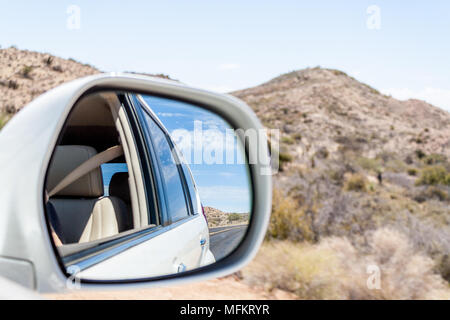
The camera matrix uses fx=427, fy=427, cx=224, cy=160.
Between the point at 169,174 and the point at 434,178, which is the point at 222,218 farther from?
the point at 434,178

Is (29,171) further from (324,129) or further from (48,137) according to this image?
(324,129)

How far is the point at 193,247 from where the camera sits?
98.2 inches

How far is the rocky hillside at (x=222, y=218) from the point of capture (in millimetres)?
2598

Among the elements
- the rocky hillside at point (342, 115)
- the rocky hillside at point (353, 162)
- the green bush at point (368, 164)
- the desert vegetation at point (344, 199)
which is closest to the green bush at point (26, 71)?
the desert vegetation at point (344, 199)

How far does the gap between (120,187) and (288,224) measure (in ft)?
25.6

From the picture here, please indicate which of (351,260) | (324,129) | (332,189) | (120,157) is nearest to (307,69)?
(324,129)

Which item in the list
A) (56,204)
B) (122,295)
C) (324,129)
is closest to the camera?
(56,204)

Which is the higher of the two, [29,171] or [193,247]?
[29,171]

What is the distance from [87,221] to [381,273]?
22.4 feet

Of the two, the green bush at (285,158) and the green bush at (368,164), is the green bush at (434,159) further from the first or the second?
the green bush at (285,158)

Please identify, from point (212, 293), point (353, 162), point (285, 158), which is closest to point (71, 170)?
point (212, 293)

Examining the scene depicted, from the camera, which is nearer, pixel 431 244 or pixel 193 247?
pixel 193 247

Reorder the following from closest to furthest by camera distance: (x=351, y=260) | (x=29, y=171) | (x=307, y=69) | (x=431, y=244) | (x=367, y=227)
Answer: (x=29, y=171)
(x=351, y=260)
(x=431, y=244)
(x=367, y=227)
(x=307, y=69)

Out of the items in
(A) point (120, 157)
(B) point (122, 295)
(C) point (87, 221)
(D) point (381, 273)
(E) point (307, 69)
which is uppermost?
(E) point (307, 69)
